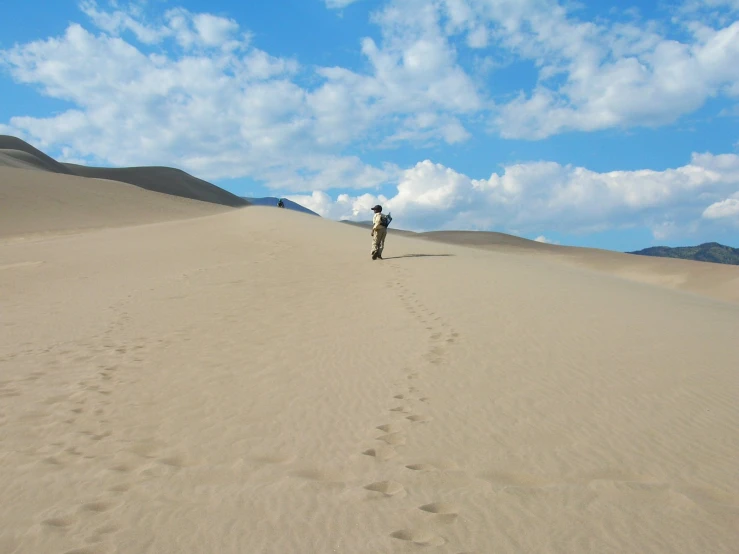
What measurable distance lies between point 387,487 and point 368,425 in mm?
1204

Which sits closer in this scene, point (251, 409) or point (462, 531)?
point (462, 531)

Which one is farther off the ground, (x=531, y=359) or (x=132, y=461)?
(x=531, y=359)

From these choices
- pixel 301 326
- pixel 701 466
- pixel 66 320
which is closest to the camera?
pixel 701 466

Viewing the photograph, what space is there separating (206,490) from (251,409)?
162 cm

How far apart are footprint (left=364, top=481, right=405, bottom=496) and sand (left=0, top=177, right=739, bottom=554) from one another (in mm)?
14

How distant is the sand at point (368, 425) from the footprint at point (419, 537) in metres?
0.02

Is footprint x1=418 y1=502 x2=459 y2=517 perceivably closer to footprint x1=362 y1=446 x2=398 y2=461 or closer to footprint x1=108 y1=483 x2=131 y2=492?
footprint x1=362 y1=446 x2=398 y2=461

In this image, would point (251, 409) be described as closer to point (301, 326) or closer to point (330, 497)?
point (330, 497)

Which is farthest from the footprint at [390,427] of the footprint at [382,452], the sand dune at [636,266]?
the sand dune at [636,266]

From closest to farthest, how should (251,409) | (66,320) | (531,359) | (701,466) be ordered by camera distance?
(701,466) → (251,409) → (531,359) → (66,320)

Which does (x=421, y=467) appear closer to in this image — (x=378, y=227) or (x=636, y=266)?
(x=378, y=227)

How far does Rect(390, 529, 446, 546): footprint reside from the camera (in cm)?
326

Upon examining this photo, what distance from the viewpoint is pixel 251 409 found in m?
5.47

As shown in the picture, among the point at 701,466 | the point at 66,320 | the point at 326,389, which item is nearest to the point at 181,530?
the point at 326,389
